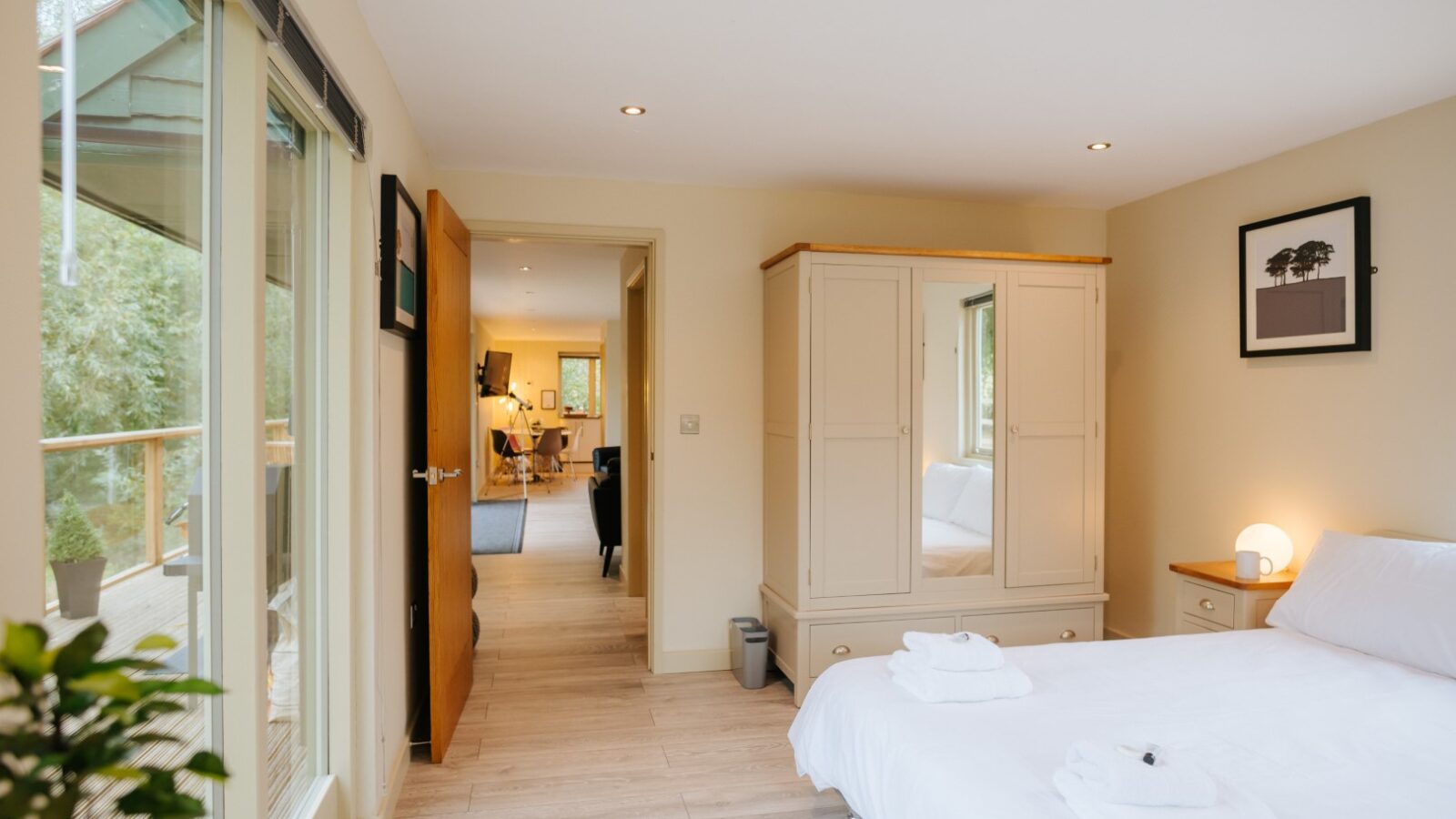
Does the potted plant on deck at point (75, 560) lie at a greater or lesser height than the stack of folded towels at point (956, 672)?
greater

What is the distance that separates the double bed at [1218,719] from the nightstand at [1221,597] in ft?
0.82

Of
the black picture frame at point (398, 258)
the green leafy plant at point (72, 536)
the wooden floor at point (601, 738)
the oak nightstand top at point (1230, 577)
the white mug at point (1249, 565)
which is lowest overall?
the wooden floor at point (601, 738)

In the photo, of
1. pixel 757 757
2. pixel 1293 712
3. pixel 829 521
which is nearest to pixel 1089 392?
pixel 829 521

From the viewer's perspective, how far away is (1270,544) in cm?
336

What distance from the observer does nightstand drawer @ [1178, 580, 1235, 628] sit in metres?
3.25

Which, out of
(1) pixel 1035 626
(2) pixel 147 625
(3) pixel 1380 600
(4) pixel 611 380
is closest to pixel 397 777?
(2) pixel 147 625

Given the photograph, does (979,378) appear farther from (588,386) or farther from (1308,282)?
(588,386)

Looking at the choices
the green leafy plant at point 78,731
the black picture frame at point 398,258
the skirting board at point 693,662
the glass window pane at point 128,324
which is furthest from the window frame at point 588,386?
the green leafy plant at point 78,731

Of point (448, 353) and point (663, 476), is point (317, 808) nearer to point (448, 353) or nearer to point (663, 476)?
point (448, 353)

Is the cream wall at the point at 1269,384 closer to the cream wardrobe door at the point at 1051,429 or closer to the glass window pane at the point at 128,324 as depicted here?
the cream wardrobe door at the point at 1051,429

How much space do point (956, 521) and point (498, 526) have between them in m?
5.87

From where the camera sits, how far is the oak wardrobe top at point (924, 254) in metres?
3.68

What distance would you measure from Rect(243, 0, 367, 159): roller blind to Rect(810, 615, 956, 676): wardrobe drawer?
267cm

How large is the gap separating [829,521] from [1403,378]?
2238mm
